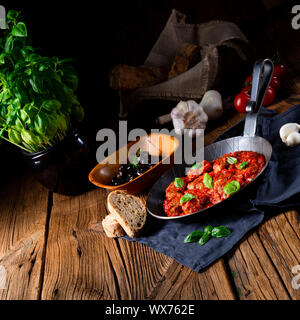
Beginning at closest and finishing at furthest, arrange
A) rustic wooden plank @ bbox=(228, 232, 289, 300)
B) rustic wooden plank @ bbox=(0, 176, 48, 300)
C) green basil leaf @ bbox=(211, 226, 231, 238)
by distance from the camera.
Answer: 1. rustic wooden plank @ bbox=(228, 232, 289, 300)
2. green basil leaf @ bbox=(211, 226, 231, 238)
3. rustic wooden plank @ bbox=(0, 176, 48, 300)

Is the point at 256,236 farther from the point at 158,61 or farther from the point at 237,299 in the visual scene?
the point at 158,61

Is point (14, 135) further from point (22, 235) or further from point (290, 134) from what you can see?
point (290, 134)

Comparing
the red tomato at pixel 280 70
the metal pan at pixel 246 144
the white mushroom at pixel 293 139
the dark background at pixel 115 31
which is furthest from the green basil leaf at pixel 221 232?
the red tomato at pixel 280 70

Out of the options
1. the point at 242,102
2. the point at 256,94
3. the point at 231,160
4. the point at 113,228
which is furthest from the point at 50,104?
the point at 242,102

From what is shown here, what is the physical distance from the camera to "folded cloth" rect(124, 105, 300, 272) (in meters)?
1.42

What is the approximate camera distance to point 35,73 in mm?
1641

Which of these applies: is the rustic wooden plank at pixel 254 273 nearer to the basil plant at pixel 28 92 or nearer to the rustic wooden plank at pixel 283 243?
the rustic wooden plank at pixel 283 243

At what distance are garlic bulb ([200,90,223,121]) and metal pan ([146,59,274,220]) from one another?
0.59 metres

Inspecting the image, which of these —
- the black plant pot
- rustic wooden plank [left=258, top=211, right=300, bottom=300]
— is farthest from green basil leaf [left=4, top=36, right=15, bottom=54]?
rustic wooden plank [left=258, top=211, right=300, bottom=300]

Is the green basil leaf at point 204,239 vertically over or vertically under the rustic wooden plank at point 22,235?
over

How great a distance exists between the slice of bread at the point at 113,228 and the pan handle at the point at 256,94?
0.78m

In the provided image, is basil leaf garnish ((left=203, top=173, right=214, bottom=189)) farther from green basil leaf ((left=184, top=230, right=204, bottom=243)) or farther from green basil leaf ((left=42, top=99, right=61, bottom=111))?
green basil leaf ((left=42, top=99, right=61, bottom=111))

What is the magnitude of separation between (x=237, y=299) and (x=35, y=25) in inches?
93.9

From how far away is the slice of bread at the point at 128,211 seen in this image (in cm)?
160
